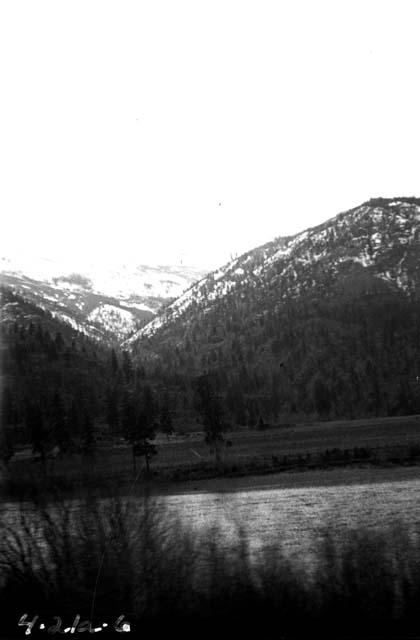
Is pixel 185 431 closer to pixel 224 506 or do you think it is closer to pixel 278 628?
pixel 224 506

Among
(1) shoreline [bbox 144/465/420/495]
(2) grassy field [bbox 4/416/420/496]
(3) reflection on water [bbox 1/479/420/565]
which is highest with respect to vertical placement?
(2) grassy field [bbox 4/416/420/496]

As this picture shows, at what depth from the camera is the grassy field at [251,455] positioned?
301 feet

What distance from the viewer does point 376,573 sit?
3228 cm

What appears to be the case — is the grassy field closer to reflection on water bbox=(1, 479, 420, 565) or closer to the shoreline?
the shoreline

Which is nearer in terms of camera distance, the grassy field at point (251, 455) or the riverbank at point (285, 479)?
the riverbank at point (285, 479)

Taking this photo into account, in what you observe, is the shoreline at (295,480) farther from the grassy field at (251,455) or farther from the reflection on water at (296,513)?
the reflection on water at (296,513)

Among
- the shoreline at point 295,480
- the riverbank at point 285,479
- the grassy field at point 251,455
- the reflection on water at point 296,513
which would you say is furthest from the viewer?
the grassy field at point 251,455

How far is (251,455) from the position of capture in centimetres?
12456

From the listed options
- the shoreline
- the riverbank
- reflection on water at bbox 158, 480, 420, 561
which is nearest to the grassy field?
the riverbank

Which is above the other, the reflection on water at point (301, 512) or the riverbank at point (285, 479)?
the riverbank at point (285, 479)

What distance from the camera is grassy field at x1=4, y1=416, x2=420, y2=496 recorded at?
91.8 metres

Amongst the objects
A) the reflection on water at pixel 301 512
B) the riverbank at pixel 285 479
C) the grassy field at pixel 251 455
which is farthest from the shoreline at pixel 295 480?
the reflection on water at pixel 301 512

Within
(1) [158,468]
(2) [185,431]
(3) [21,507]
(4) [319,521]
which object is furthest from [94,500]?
(2) [185,431]

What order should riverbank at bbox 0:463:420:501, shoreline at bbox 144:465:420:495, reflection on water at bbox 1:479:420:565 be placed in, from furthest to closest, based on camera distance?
shoreline at bbox 144:465:420:495 → riverbank at bbox 0:463:420:501 → reflection on water at bbox 1:479:420:565
